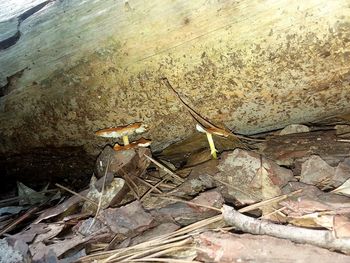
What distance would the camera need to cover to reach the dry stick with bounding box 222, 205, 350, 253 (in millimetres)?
1454

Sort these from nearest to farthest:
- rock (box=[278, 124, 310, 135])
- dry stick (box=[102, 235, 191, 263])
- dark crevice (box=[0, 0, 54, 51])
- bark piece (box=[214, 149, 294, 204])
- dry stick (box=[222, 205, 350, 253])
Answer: dry stick (box=[222, 205, 350, 253]), dry stick (box=[102, 235, 191, 263]), bark piece (box=[214, 149, 294, 204]), dark crevice (box=[0, 0, 54, 51]), rock (box=[278, 124, 310, 135])

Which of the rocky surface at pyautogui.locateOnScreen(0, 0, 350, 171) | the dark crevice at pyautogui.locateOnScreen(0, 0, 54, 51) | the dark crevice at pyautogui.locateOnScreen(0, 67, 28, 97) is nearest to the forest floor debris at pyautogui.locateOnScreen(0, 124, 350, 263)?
the rocky surface at pyautogui.locateOnScreen(0, 0, 350, 171)

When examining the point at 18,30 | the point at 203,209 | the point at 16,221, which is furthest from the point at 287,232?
the point at 18,30

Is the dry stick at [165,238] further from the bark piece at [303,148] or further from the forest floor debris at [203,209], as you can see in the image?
the bark piece at [303,148]

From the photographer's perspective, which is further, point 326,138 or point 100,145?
point 100,145

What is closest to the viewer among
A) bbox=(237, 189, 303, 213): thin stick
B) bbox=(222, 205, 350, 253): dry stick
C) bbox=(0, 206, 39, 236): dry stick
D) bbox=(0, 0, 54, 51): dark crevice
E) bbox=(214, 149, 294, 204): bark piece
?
bbox=(222, 205, 350, 253): dry stick

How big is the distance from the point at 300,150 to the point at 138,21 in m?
1.27

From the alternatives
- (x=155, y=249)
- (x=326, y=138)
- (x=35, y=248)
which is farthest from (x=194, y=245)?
(x=326, y=138)

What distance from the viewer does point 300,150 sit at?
2.29 metres

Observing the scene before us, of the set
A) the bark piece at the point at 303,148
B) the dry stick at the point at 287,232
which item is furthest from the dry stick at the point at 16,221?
the bark piece at the point at 303,148

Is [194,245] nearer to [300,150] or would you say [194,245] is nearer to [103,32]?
[300,150]

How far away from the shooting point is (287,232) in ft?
5.08

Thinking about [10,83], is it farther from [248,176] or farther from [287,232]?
[287,232]

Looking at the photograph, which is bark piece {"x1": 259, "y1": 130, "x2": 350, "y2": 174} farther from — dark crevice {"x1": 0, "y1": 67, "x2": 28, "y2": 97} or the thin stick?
dark crevice {"x1": 0, "y1": 67, "x2": 28, "y2": 97}
